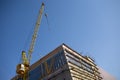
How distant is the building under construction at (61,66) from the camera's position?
2650 cm

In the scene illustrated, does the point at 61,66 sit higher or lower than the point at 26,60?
lower

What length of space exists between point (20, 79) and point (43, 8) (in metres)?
22.7

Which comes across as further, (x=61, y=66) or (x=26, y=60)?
(x=26, y=60)

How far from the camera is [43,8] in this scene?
4609 centimetres

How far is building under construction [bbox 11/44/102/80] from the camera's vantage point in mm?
26500

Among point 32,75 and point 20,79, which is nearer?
Answer: point 32,75

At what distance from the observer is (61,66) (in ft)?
89.9

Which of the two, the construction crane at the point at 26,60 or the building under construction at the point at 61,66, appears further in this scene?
the construction crane at the point at 26,60

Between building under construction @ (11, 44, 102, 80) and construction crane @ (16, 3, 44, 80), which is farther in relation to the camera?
construction crane @ (16, 3, 44, 80)

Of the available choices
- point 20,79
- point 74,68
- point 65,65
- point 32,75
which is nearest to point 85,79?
point 74,68

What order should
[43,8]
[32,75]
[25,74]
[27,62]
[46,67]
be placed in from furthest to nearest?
1. [43,8]
2. [27,62]
3. [25,74]
4. [32,75]
5. [46,67]

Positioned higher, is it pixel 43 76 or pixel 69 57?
pixel 69 57

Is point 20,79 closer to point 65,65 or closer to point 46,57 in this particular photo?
point 46,57

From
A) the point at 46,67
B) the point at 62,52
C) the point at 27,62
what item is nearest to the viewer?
the point at 62,52
